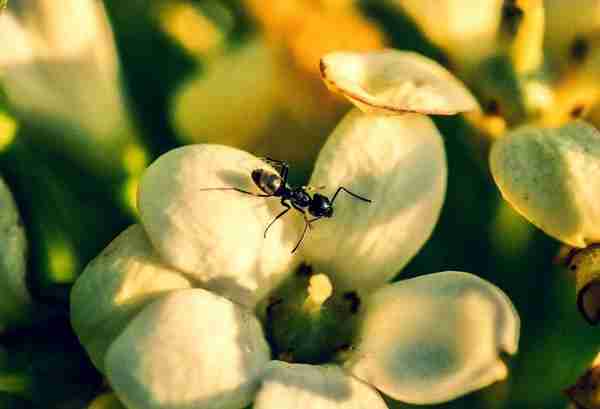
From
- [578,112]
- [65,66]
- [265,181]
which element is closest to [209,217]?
[265,181]

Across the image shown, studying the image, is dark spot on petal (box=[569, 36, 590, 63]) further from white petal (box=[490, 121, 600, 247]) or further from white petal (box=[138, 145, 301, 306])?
white petal (box=[138, 145, 301, 306])

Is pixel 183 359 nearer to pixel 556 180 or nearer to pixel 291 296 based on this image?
pixel 291 296

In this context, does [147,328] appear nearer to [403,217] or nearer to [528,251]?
[403,217]

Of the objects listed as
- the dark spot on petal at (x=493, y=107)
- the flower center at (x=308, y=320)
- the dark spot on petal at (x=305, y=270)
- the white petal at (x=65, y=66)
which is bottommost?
the flower center at (x=308, y=320)

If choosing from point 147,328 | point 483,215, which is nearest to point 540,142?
point 483,215

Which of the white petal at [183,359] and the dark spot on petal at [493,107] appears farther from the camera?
the dark spot on petal at [493,107]

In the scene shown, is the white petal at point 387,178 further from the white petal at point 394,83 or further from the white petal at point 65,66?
the white petal at point 65,66

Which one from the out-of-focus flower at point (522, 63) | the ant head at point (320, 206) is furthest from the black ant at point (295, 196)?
the out-of-focus flower at point (522, 63)
